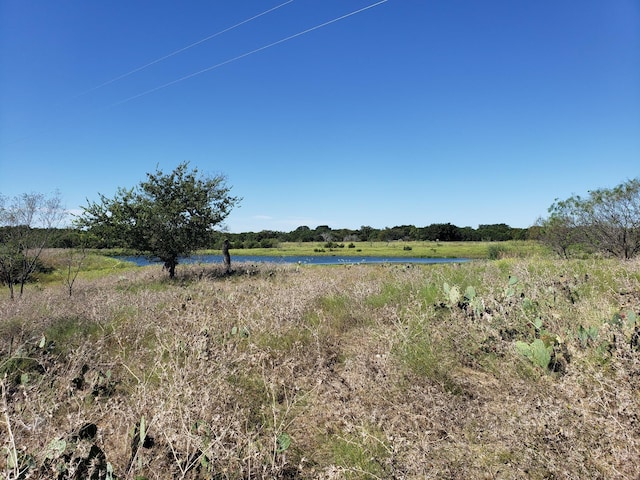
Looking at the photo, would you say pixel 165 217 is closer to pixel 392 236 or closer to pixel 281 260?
pixel 281 260

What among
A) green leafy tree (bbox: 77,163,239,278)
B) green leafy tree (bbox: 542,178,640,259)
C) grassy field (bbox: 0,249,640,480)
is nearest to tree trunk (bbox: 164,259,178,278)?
green leafy tree (bbox: 77,163,239,278)

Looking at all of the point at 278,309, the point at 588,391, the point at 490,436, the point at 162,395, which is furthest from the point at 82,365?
the point at 588,391

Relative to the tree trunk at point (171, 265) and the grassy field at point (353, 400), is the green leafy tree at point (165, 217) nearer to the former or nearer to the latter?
the tree trunk at point (171, 265)

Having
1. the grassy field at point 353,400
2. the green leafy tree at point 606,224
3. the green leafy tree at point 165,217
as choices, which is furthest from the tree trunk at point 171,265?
the green leafy tree at point 606,224

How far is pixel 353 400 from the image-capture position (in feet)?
12.2

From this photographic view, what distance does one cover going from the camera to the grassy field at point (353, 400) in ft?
7.89

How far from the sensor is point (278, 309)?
277 inches

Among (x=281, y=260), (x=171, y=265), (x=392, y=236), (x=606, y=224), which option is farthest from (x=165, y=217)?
(x=392, y=236)

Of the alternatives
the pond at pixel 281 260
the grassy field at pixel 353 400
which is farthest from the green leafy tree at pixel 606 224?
the grassy field at pixel 353 400

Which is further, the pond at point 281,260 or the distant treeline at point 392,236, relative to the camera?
Result: the distant treeline at point 392,236

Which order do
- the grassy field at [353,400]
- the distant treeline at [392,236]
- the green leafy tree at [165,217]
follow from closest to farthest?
1. the grassy field at [353,400]
2. the green leafy tree at [165,217]
3. the distant treeline at [392,236]

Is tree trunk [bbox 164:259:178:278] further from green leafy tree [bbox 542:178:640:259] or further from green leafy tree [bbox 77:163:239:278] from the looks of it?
green leafy tree [bbox 542:178:640:259]

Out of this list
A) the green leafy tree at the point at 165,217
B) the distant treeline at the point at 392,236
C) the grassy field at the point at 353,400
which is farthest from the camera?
the distant treeline at the point at 392,236

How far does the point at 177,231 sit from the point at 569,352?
61.3 feet
